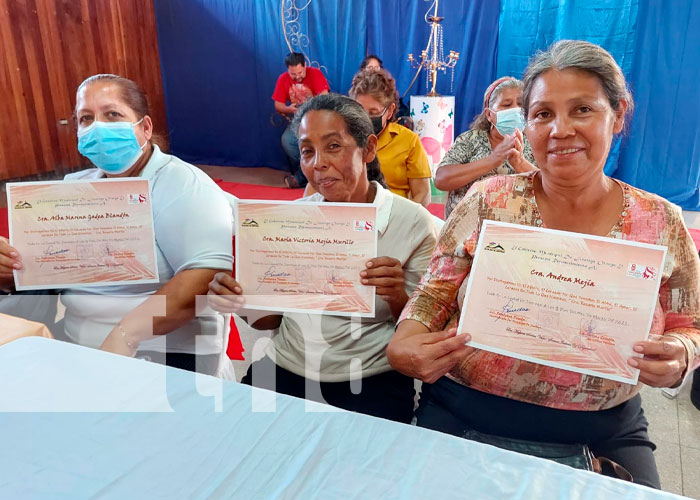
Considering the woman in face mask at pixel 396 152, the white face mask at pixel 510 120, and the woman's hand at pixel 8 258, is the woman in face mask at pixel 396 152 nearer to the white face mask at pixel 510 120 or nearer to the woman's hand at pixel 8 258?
the white face mask at pixel 510 120

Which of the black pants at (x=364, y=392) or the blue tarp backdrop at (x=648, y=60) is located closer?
the black pants at (x=364, y=392)

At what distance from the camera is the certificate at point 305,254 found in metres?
1.31

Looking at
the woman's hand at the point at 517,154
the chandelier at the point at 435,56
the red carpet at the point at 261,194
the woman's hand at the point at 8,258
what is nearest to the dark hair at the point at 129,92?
the woman's hand at the point at 8,258

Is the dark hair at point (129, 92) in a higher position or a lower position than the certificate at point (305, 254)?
Answer: higher

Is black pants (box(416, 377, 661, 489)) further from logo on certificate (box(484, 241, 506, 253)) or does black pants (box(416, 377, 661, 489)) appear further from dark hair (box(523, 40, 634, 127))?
dark hair (box(523, 40, 634, 127))

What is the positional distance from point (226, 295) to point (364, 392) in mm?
522

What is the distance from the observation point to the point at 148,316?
5.11 feet

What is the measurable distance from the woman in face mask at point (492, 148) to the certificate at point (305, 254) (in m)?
1.32

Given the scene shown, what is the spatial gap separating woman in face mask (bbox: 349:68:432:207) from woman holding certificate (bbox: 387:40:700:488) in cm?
163

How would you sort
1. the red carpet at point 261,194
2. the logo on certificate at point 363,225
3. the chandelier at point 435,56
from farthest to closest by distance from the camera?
1. the chandelier at point 435,56
2. the red carpet at point 261,194
3. the logo on certificate at point 363,225

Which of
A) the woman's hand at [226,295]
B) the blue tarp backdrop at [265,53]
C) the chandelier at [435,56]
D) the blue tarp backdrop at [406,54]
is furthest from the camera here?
the blue tarp backdrop at [265,53]

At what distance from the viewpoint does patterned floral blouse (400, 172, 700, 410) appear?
1.17 metres

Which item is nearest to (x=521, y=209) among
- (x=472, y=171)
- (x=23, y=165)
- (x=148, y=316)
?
(x=148, y=316)
